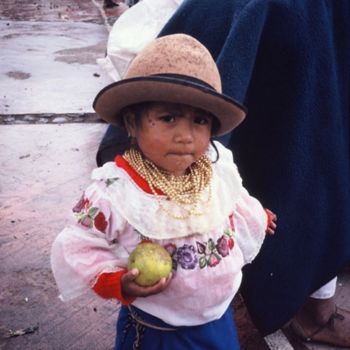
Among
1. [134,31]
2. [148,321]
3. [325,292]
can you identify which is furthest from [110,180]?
[325,292]

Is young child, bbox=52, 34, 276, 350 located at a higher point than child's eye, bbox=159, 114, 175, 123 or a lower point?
lower

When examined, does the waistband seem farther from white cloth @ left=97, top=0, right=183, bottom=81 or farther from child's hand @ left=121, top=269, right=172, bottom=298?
white cloth @ left=97, top=0, right=183, bottom=81

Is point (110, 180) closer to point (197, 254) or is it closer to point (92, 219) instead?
point (92, 219)

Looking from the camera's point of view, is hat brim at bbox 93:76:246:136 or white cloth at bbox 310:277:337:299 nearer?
hat brim at bbox 93:76:246:136

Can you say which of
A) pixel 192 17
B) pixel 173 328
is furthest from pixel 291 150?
pixel 173 328

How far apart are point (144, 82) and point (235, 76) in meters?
0.62

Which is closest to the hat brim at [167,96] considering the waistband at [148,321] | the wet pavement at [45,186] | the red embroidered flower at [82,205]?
the red embroidered flower at [82,205]

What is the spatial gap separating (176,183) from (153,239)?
0.18 metres

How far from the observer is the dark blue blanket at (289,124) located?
1959mm

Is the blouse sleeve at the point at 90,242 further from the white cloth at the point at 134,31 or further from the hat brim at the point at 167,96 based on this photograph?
the white cloth at the point at 134,31

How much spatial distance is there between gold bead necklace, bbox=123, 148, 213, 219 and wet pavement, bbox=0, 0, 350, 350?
1.32 meters

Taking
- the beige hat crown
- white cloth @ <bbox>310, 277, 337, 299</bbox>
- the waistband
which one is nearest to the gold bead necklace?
the beige hat crown

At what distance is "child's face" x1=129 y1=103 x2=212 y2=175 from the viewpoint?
1472 millimetres

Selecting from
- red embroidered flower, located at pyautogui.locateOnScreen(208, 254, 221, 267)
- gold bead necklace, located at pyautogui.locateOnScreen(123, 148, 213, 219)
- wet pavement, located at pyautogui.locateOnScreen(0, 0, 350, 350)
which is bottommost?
wet pavement, located at pyautogui.locateOnScreen(0, 0, 350, 350)
